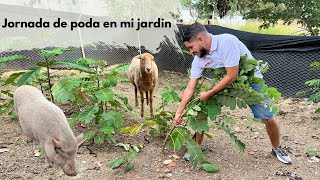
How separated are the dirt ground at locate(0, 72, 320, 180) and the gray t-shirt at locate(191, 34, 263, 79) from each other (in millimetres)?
1236

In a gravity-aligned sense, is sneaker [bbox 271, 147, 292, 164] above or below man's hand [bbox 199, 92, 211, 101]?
below

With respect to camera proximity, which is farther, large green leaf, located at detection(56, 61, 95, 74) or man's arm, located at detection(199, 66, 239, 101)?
large green leaf, located at detection(56, 61, 95, 74)

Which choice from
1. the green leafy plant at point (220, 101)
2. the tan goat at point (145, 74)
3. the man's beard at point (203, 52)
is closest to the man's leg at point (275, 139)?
the green leafy plant at point (220, 101)

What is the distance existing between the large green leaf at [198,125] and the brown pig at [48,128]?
1351 mm

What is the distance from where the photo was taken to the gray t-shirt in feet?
14.0

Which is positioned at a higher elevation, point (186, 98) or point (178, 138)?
point (186, 98)

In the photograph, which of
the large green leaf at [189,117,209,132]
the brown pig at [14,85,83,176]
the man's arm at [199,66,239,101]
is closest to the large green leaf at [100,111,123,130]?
the brown pig at [14,85,83,176]

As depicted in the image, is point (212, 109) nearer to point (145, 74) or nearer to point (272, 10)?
point (145, 74)

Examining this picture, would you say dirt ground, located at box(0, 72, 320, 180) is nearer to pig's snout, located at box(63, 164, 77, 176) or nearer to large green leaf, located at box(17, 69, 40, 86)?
pig's snout, located at box(63, 164, 77, 176)

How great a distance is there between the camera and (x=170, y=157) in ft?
16.5

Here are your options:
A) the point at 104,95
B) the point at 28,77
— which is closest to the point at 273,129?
the point at 104,95

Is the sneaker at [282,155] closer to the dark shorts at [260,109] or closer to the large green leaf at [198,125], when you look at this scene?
the dark shorts at [260,109]

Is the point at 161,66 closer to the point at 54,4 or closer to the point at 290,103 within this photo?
the point at 54,4

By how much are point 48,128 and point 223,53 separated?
6.92 feet
